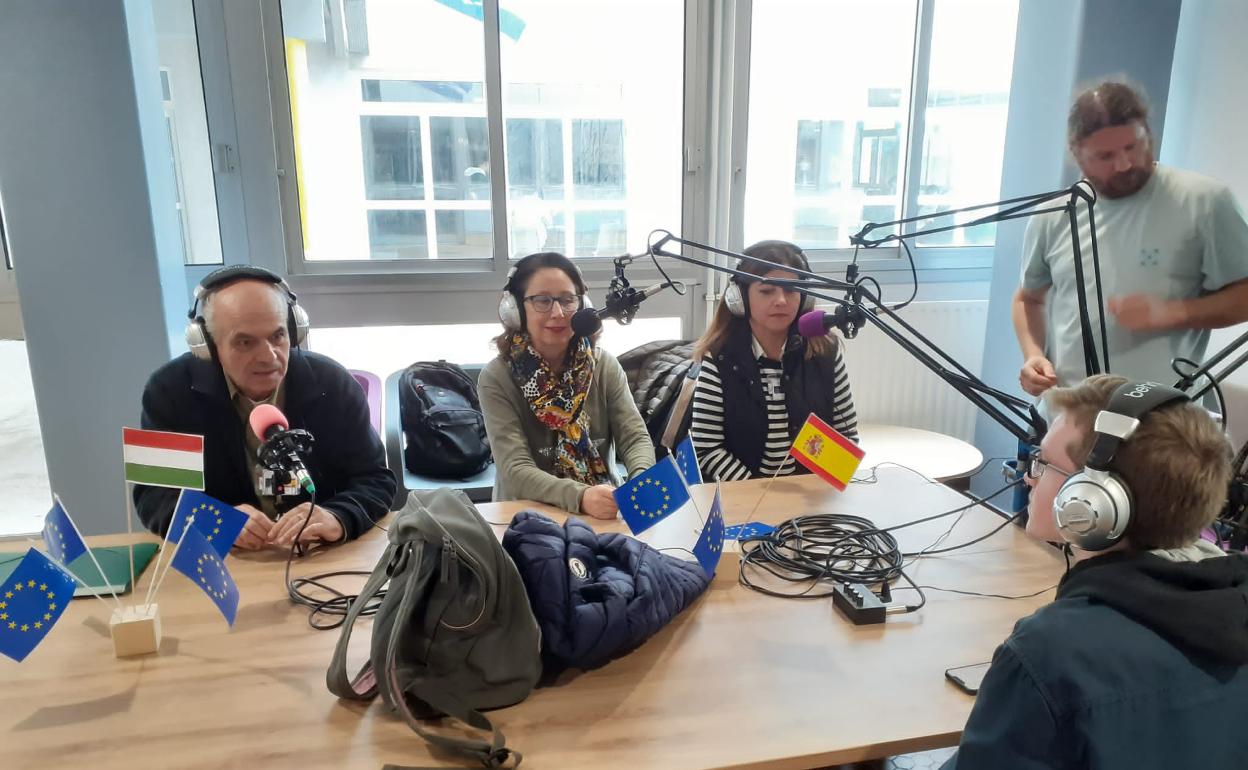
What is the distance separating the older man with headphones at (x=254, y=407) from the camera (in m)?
1.61

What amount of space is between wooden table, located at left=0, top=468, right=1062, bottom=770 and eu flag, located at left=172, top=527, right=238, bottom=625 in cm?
8

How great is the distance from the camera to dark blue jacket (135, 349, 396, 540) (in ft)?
5.43

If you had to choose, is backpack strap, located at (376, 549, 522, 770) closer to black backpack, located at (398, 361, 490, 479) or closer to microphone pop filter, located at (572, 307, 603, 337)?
microphone pop filter, located at (572, 307, 603, 337)

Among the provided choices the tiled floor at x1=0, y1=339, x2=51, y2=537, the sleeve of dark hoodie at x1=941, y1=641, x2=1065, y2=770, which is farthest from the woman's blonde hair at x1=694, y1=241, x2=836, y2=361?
the tiled floor at x1=0, y1=339, x2=51, y2=537

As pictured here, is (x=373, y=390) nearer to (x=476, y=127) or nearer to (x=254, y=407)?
(x=476, y=127)

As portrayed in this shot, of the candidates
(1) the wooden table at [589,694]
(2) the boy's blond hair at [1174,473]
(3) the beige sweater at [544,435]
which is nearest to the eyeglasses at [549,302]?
(3) the beige sweater at [544,435]

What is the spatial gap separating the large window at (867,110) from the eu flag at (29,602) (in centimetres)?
300

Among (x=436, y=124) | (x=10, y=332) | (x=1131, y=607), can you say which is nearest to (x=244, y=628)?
(x=1131, y=607)

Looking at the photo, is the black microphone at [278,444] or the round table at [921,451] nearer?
the black microphone at [278,444]

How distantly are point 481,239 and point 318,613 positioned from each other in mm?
2257

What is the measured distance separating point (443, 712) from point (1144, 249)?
2.01 m

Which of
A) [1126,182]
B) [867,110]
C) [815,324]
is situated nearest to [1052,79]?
[867,110]

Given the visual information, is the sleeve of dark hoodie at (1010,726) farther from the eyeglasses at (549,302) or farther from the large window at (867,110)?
the large window at (867,110)

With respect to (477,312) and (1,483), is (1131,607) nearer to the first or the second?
(477,312)
